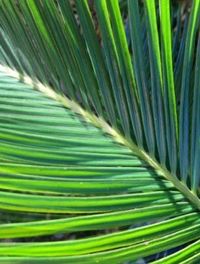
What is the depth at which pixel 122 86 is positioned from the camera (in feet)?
3.05

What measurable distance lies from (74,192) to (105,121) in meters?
0.17

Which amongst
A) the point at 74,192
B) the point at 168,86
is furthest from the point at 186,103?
the point at 74,192

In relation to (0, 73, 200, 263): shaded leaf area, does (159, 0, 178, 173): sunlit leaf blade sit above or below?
above

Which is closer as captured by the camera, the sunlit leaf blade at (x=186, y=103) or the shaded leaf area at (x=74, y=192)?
the shaded leaf area at (x=74, y=192)

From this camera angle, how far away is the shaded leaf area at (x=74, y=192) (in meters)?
0.75

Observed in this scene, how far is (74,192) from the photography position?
0.83 m

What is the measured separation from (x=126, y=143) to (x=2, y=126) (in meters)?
0.20

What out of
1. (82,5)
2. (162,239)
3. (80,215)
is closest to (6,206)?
(80,215)

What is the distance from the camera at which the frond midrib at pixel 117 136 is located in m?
0.92

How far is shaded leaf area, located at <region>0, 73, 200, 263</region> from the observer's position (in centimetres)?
75

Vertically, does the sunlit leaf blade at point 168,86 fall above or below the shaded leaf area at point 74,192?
above

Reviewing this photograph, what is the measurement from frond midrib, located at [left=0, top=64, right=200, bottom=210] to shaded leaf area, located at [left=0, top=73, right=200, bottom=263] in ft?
0.03

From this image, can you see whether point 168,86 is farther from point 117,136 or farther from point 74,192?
point 74,192

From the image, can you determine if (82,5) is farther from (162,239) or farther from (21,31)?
(162,239)
